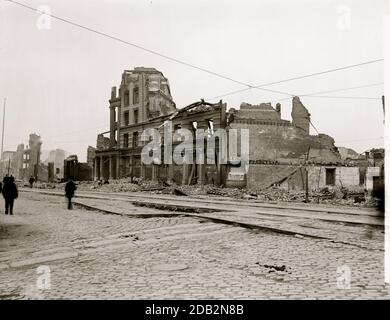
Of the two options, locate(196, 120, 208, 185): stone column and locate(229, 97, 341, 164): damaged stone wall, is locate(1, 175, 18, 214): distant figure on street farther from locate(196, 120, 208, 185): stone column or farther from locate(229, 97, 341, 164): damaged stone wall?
locate(229, 97, 341, 164): damaged stone wall

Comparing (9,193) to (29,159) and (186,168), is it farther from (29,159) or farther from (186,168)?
(29,159)

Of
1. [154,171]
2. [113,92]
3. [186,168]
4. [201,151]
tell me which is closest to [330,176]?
[201,151]

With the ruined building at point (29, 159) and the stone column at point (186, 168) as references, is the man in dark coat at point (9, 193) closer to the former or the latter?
the stone column at point (186, 168)

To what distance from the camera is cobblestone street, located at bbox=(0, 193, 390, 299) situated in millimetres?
4258

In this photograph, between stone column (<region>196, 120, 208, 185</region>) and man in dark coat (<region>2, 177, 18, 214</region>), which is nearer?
man in dark coat (<region>2, 177, 18, 214</region>)

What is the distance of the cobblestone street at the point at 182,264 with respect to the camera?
4258 millimetres

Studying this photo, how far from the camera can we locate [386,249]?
6363 mm

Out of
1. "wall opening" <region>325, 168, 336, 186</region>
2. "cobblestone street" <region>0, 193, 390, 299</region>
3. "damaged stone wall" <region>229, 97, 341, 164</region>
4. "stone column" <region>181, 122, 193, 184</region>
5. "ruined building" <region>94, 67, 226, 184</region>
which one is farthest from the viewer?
→ "ruined building" <region>94, 67, 226, 184</region>

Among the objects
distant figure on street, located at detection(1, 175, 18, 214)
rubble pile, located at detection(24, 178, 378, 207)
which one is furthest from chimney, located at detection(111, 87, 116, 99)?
distant figure on street, located at detection(1, 175, 18, 214)

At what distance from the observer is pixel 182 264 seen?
5543mm

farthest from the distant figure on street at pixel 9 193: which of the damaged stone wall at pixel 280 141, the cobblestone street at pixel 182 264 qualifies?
the damaged stone wall at pixel 280 141
